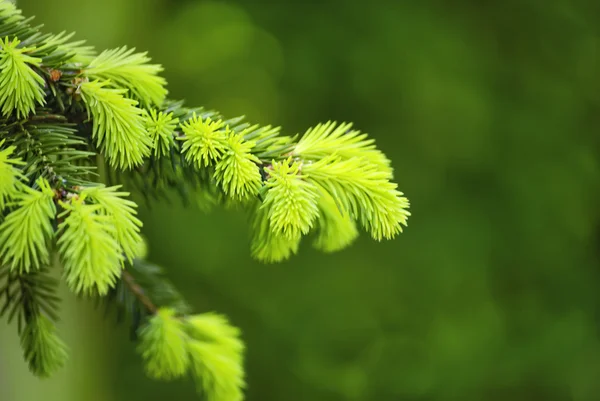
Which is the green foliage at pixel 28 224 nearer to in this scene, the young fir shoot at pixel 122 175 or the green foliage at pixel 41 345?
the young fir shoot at pixel 122 175

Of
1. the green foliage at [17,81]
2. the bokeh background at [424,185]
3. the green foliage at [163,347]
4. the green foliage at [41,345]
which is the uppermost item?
the bokeh background at [424,185]

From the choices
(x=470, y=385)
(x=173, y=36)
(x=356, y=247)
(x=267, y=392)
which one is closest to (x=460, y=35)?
(x=356, y=247)

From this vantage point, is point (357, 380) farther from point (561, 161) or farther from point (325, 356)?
point (561, 161)

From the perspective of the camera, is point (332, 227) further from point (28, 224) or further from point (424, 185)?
point (424, 185)

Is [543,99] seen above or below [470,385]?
above

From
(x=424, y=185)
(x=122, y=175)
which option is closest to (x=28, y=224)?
(x=122, y=175)

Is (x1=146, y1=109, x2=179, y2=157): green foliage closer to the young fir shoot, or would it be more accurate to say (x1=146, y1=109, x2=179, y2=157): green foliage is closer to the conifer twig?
the young fir shoot

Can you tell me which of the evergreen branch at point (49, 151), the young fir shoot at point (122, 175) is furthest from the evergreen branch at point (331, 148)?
the evergreen branch at point (49, 151)
